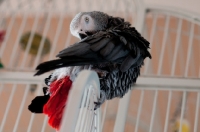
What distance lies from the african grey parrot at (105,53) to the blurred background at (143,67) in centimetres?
29

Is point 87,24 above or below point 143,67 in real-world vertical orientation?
below

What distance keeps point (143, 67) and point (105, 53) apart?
81 cm

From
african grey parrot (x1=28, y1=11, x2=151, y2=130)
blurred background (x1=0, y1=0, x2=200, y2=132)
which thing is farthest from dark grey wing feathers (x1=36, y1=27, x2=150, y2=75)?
blurred background (x1=0, y1=0, x2=200, y2=132)

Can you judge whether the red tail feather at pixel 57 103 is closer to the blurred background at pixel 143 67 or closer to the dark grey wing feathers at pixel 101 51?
the dark grey wing feathers at pixel 101 51

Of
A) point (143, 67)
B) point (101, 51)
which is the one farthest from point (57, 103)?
point (143, 67)

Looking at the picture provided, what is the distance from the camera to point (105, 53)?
0.62 m

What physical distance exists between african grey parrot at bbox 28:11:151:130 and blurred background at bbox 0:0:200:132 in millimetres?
291

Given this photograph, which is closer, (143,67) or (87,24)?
(87,24)

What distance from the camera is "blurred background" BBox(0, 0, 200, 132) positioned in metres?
1.00

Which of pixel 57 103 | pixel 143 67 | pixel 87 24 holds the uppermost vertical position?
pixel 143 67

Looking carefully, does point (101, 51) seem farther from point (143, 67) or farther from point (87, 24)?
point (143, 67)

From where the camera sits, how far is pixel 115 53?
64cm

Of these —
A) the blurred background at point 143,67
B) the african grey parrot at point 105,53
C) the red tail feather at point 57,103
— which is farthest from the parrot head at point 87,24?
the blurred background at point 143,67

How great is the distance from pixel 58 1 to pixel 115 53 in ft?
4.17
